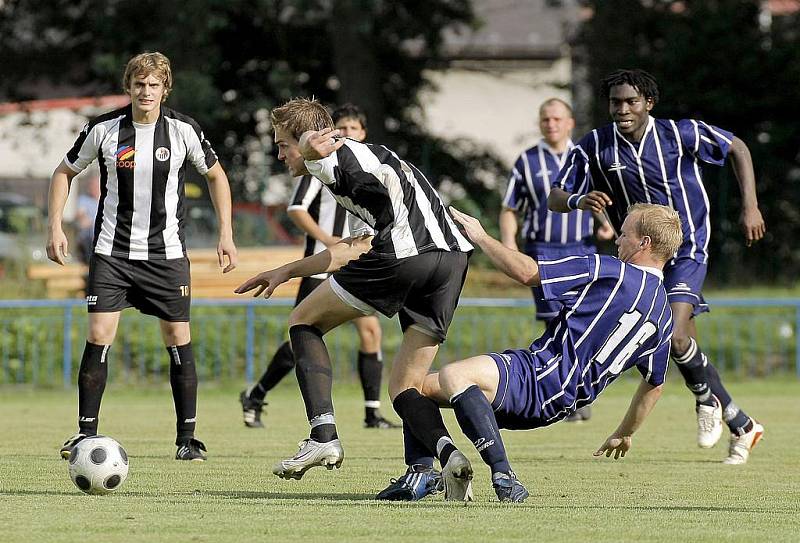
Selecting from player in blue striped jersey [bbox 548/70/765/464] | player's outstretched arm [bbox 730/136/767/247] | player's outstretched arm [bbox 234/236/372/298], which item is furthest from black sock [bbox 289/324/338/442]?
player's outstretched arm [bbox 730/136/767/247]

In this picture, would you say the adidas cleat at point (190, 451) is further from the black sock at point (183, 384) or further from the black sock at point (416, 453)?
the black sock at point (416, 453)

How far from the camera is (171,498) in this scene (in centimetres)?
622

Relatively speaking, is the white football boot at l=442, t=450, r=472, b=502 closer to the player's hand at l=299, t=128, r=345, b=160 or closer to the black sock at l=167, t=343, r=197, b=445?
the player's hand at l=299, t=128, r=345, b=160

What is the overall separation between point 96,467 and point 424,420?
56.3 inches

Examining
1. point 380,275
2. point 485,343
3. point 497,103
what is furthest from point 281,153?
point 497,103

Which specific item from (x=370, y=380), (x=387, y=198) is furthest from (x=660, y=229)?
(x=370, y=380)

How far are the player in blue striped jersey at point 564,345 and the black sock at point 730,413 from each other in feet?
7.55

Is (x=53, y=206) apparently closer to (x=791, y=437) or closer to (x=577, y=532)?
(x=577, y=532)

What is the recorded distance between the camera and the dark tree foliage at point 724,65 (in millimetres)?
23672

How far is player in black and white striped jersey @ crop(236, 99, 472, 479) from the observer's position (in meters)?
6.27

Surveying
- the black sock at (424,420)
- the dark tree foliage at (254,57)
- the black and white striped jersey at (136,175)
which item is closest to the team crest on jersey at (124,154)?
the black and white striped jersey at (136,175)

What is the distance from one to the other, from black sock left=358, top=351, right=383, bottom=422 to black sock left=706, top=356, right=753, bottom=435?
285cm

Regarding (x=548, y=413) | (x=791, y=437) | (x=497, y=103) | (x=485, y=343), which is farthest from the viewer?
(x=497, y=103)

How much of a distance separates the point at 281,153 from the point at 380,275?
74 centimetres
